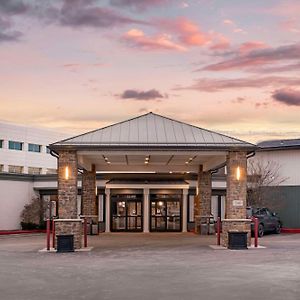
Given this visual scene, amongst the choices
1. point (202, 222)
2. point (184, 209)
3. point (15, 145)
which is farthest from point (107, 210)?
point (15, 145)

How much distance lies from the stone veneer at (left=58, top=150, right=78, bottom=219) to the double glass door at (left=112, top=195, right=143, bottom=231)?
15.1 meters

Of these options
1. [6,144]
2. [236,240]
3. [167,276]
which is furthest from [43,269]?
[6,144]

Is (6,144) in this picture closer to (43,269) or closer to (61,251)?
(61,251)

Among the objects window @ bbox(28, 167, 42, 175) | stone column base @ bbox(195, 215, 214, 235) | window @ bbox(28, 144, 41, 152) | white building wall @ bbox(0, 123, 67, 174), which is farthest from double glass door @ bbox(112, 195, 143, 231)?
window @ bbox(28, 167, 42, 175)

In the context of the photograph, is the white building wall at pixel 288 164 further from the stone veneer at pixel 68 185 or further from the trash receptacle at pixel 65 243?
the trash receptacle at pixel 65 243

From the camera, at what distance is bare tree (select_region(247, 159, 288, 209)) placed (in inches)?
1642

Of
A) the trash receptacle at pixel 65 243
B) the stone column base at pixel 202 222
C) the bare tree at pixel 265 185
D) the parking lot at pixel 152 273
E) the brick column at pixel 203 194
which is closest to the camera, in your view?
the parking lot at pixel 152 273

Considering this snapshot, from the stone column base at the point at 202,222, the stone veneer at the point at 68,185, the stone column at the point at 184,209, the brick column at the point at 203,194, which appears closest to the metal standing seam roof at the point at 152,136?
the stone veneer at the point at 68,185

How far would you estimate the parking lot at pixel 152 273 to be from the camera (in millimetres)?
13789

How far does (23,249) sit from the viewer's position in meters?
26.4

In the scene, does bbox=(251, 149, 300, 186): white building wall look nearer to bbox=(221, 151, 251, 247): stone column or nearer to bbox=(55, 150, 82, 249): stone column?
bbox=(221, 151, 251, 247): stone column

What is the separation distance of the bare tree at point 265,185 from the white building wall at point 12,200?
607 inches

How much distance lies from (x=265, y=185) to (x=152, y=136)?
1841 cm

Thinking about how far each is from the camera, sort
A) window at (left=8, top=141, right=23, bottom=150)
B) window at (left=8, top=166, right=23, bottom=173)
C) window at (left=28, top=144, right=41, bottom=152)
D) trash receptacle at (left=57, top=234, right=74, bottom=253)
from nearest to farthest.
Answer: trash receptacle at (left=57, top=234, right=74, bottom=253) < window at (left=8, top=141, right=23, bottom=150) < window at (left=8, top=166, right=23, bottom=173) < window at (left=28, top=144, right=41, bottom=152)
